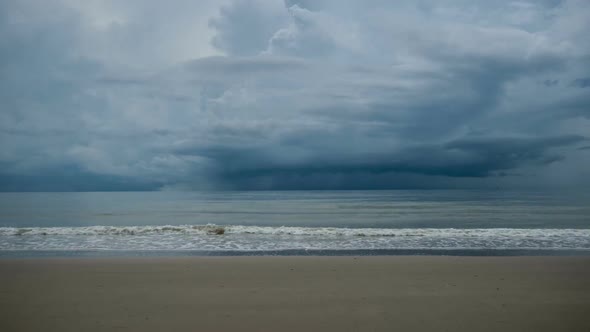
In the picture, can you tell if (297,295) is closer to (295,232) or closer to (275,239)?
(275,239)

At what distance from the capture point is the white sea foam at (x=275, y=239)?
17047 millimetres

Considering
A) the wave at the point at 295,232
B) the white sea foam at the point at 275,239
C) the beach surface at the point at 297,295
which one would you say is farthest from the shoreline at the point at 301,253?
the wave at the point at 295,232

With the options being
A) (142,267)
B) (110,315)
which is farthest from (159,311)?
(142,267)

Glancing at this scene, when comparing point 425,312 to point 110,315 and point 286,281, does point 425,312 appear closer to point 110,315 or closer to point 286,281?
point 286,281

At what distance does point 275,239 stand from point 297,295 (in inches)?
446

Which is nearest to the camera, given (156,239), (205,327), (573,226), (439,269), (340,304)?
(205,327)

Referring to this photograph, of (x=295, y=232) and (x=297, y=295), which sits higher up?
(x=297, y=295)

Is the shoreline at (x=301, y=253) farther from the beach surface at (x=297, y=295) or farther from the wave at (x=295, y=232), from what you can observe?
the wave at (x=295, y=232)

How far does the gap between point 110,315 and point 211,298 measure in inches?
80.4

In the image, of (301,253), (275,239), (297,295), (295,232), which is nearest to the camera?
(297,295)

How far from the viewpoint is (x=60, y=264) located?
1250 cm

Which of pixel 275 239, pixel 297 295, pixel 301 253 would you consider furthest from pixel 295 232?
pixel 297 295

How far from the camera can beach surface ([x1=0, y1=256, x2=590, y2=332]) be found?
6719 mm

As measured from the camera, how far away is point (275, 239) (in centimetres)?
1973
